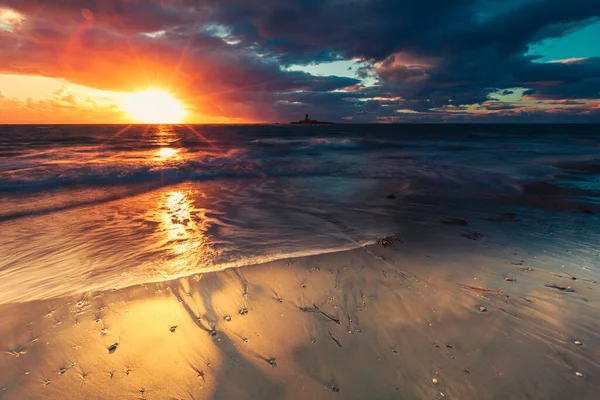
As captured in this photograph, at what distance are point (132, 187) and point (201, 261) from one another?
1153cm

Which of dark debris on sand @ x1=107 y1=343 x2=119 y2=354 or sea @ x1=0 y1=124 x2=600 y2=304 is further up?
dark debris on sand @ x1=107 y1=343 x2=119 y2=354

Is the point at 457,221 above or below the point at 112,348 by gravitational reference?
below

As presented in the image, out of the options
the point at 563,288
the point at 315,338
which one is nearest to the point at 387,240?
the point at 563,288

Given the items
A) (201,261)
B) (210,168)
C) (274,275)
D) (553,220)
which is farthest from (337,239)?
(210,168)

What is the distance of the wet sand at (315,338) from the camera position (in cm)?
304

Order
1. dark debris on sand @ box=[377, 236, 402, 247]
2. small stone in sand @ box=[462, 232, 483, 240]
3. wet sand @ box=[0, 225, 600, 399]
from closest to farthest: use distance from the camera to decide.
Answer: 1. wet sand @ box=[0, 225, 600, 399]
2. dark debris on sand @ box=[377, 236, 402, 247]
3. small stone in sand @ box=[462, 232, 483, 240]

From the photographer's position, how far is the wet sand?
304 centimetres

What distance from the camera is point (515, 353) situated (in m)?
3.46

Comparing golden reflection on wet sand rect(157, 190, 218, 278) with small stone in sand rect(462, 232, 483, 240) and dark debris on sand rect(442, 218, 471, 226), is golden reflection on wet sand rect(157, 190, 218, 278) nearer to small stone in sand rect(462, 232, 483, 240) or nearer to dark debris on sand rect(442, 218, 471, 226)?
small stone in sand rect(462, 232, 483, 240)

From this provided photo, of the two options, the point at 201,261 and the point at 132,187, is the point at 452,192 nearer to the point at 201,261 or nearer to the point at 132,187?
the point at 201,261

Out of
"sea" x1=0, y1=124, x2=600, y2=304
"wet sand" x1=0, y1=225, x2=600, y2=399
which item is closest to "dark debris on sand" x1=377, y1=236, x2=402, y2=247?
"sea" x1=0, y1=124, x2=600, y2=304

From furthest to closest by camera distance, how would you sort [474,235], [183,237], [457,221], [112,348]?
[457,221] < [474,235] < [183,237] < [112,348]

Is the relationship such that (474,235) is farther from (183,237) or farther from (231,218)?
(183,237)

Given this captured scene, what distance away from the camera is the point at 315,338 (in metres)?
3.68
